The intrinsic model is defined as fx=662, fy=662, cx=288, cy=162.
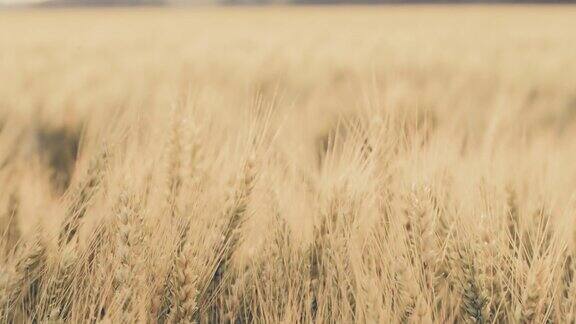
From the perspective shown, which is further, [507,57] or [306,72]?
[507,57]

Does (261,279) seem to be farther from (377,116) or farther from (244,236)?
(377,116)

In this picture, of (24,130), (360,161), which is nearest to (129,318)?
(360,161)

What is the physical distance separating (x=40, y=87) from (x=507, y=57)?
3.04m

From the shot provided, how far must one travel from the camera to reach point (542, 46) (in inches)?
221

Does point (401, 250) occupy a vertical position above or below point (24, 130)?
above

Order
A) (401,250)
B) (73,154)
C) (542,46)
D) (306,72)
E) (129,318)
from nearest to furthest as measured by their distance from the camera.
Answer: (129,318) → (401,250) → (73,154) → (306,72) → (542,46)

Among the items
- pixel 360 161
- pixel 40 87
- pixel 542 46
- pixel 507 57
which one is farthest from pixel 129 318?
pixel 542 46

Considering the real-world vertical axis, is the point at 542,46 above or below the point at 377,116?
below

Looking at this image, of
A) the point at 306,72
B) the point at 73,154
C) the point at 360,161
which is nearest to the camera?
the point at 360,161

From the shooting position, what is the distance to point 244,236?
1.04m

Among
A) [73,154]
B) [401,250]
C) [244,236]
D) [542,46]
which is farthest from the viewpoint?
[542,46]

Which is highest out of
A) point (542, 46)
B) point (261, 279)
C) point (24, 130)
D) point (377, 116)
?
point (377, 116)

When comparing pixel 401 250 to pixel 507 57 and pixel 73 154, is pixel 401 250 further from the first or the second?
pixel 507 57

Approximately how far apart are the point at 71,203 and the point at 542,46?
5.32 metres
